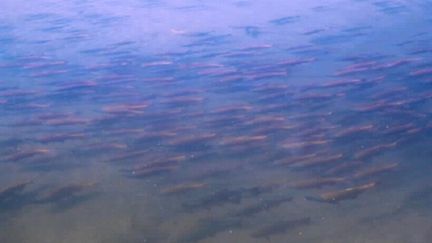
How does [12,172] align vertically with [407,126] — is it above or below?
below

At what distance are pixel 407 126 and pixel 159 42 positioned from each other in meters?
9.47

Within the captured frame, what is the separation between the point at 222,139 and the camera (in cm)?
882

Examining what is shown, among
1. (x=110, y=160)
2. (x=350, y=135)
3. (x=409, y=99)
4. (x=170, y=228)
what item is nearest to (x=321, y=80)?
(x=409, y=99)

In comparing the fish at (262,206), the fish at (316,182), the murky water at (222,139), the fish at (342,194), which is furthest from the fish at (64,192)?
the fish at (342,194)

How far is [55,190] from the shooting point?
7309 millimetres

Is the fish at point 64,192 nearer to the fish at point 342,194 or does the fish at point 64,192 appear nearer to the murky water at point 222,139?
the murky water at point 222,139

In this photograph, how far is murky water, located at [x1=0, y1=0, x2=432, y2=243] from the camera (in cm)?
660

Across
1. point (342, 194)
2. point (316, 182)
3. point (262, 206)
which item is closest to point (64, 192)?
point (262, 206)

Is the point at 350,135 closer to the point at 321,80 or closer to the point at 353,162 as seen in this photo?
the point at 353,162

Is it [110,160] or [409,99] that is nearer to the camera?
[110,160]

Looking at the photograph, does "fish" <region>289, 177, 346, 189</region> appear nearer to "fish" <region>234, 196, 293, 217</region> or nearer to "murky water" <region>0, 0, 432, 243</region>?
"murky water" <region>0, 0, 432, 243</region>

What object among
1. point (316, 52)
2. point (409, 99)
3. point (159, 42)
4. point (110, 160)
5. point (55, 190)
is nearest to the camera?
point (55, 190)

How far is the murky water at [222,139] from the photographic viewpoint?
21.6 ft

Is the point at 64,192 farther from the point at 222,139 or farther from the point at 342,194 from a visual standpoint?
the point at 342,194
